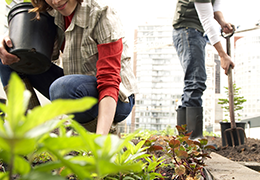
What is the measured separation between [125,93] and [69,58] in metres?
0.44

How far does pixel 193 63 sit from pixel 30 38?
1.57 meters

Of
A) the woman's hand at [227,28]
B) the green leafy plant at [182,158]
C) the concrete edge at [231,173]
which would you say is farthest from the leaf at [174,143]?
the woman's hand at [227,28]

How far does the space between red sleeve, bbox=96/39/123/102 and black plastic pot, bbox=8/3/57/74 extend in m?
0.39

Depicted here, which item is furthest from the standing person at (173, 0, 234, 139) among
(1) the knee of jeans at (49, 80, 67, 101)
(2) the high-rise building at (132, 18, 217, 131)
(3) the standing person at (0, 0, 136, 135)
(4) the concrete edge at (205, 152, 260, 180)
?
(2) the high-rise building at (132, 18, 217, 131)

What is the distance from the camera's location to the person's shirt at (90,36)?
3.96 ft

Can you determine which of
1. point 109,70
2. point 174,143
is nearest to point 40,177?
point 174,143

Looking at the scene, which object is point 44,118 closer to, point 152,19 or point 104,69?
point 104,69

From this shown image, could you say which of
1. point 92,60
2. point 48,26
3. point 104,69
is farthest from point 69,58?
point 104,69

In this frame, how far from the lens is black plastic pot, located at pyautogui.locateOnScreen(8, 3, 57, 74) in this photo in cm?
120

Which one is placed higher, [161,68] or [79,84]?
[161,68]

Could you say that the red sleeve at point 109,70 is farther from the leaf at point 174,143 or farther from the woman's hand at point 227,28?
the woman's hand at point 227,28

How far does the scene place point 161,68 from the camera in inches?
916

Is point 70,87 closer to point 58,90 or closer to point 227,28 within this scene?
point 58,90

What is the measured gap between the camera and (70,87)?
45.0 inches
